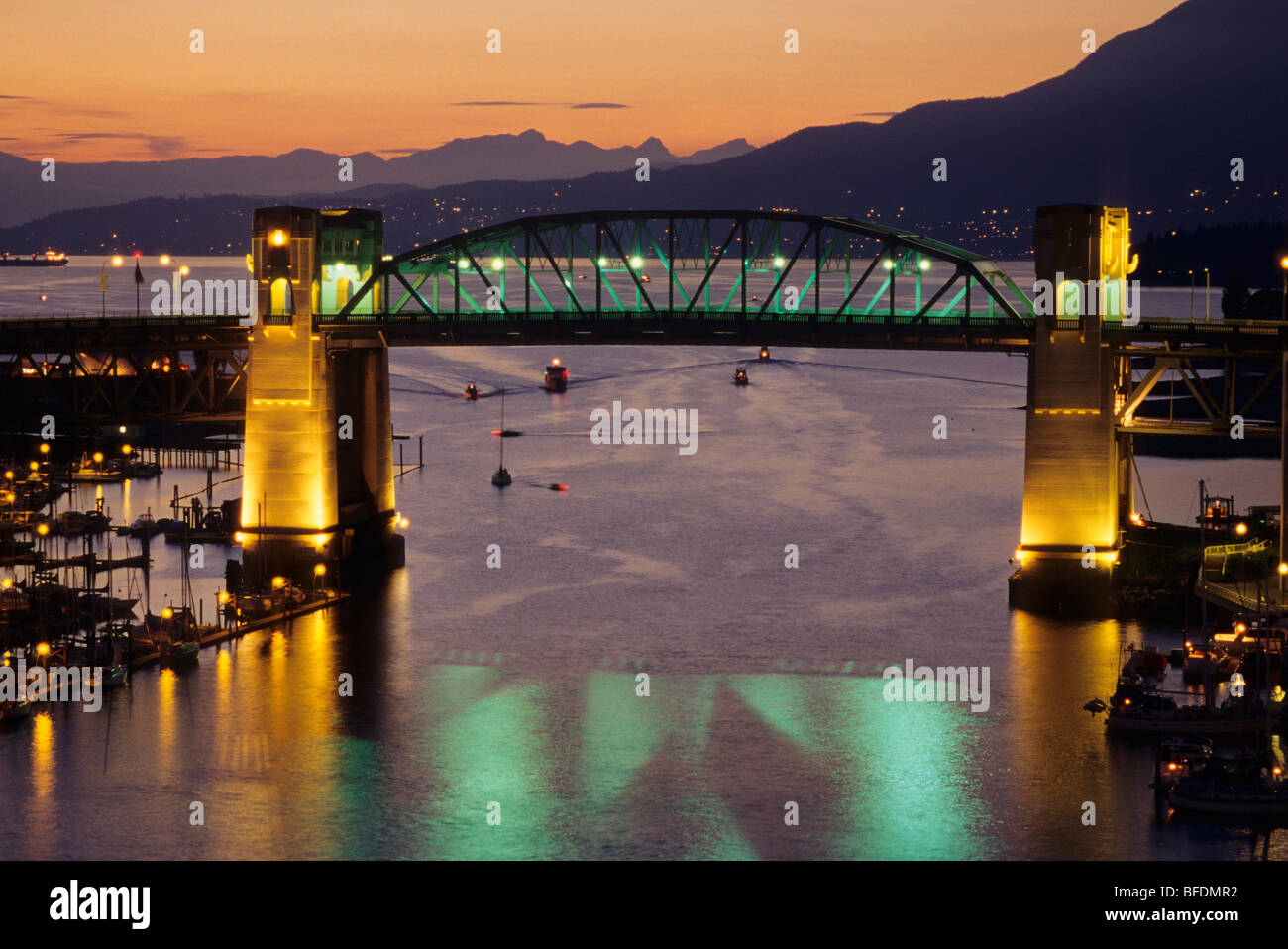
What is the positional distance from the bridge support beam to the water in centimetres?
262

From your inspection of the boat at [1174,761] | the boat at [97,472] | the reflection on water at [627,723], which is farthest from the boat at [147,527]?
the boat at [1174,761]

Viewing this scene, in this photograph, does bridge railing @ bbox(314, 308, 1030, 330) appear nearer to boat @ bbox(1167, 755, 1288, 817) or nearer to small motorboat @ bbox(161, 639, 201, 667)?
small motorboat @ bbox(161, 639, 201, 667)

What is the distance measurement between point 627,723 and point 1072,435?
26.4 meters

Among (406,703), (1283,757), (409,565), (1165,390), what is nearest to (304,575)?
(409,565)

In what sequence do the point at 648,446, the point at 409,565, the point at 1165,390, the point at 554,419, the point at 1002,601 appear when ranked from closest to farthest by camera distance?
the point at 1002,601
the point at 409,565
the point at 648,446
the point at 554,419
the point at 1165,390

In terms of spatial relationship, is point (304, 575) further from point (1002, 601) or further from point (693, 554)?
point (1002, 601)

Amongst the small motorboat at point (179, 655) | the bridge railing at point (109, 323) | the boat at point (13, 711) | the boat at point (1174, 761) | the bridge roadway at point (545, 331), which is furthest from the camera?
the bridge railing at point (109, 323)

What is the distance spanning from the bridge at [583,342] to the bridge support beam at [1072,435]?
87 millimetres

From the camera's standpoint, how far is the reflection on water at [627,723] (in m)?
56.8

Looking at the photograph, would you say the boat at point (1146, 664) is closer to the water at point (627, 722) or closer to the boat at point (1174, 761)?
the water at point (627, 722)

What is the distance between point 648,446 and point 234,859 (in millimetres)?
110633

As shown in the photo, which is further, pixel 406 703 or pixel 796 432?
pixel 796 432

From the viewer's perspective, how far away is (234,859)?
5462cm

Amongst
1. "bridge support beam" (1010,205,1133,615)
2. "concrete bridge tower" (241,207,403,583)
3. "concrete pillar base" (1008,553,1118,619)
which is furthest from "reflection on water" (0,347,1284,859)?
"concrete bridge tower" (241,207,403,583)
